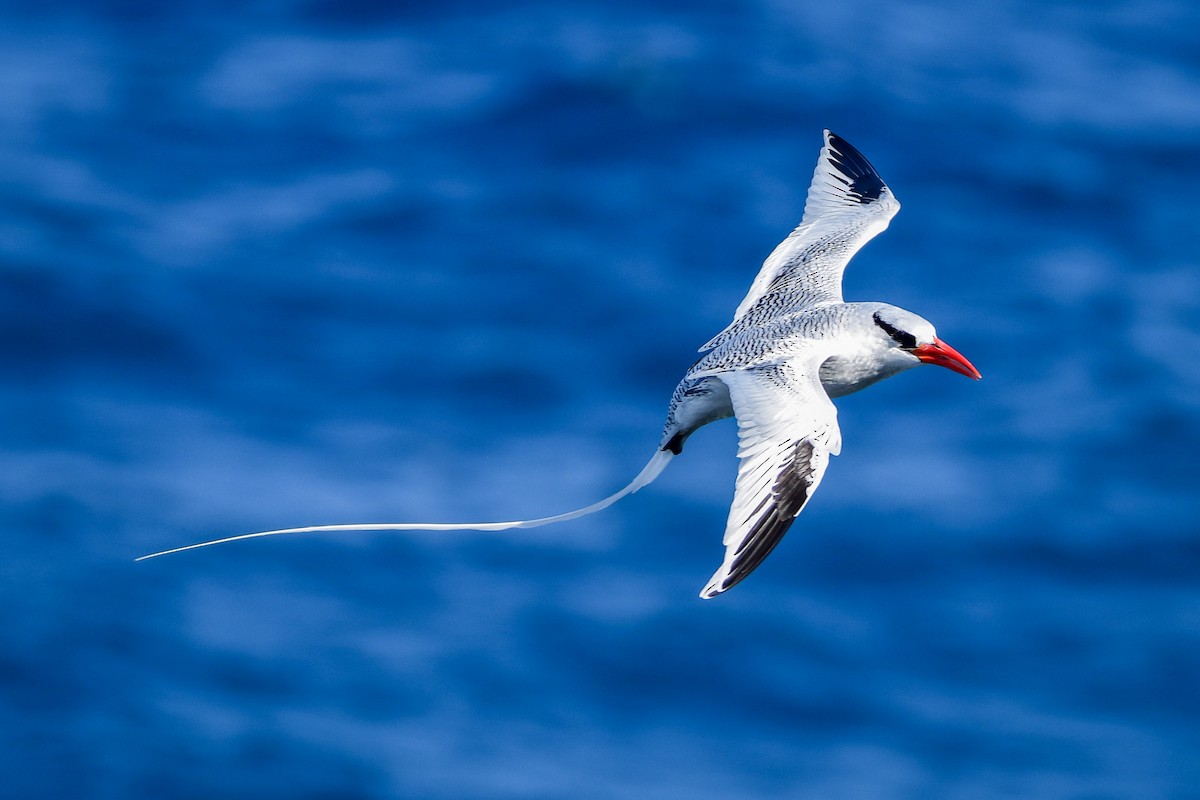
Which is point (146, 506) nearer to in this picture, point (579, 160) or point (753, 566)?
point (579, 160)

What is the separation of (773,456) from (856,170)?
512 cm

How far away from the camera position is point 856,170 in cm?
1356

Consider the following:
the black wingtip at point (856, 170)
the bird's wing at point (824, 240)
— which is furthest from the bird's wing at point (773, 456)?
Answer: the black wingtip at point (856, 170)

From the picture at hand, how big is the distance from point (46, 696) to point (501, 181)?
15.0 metres

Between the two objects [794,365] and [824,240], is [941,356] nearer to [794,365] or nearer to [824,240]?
[794,365]

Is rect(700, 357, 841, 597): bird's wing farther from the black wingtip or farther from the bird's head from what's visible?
the black wingtip

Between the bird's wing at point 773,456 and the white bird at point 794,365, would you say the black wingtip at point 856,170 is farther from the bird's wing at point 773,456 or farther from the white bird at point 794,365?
the bird's wing at point 773,456

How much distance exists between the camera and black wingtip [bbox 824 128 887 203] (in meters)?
13.4

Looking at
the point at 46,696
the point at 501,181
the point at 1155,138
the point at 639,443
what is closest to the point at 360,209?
the point at 501,181

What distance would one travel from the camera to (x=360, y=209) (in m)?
35.9

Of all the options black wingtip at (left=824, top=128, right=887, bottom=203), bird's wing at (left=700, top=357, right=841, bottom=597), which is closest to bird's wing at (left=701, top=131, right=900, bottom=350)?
black wingtip at (left=824, top=128, right=887, bottom=203)

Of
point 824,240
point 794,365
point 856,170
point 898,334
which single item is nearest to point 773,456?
point 794,365

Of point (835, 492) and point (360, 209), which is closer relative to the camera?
point (835, 492)

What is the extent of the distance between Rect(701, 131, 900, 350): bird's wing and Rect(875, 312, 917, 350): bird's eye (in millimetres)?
904
